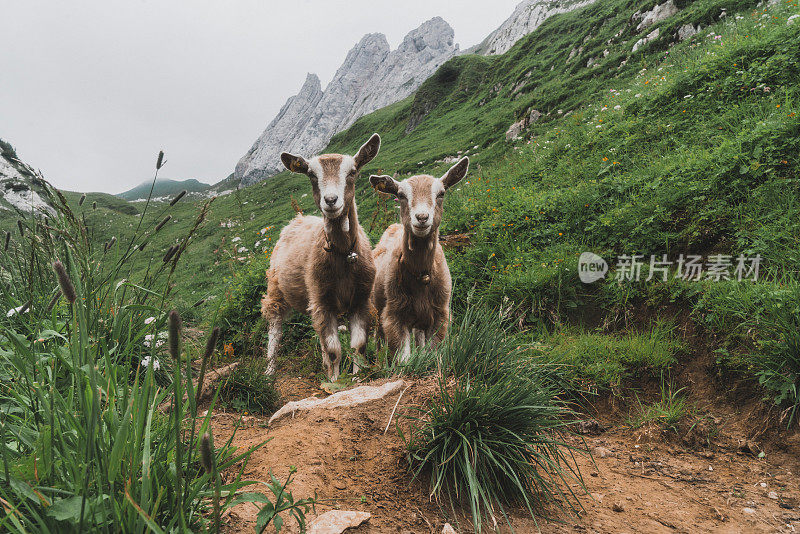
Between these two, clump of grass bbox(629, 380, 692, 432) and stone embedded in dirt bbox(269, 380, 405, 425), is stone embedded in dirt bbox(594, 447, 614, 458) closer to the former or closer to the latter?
clump of grass bbox(629, 380, 692, 432)

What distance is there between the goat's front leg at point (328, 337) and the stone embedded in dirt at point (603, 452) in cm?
320

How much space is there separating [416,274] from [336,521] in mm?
3604

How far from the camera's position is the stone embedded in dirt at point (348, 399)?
11.2 ft

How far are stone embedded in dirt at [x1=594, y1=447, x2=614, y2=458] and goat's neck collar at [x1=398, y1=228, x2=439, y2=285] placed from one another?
258cm

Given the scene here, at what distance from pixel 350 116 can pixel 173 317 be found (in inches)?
7144

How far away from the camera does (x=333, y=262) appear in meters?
5.55

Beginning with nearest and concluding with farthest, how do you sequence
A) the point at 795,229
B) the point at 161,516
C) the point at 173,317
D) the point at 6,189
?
the point at 173,317 → the point at 161,516 → the point at 6,189 → the point at 795,229

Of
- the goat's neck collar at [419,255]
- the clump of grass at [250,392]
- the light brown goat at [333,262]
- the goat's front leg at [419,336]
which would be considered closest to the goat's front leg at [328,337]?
the light brown goat at [333,262]

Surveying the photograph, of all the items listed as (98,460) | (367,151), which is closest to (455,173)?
(367,151)

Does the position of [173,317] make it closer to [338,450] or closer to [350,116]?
[338,450]

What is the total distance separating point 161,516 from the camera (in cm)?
162

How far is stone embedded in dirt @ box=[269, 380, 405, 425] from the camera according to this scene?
3408 mm

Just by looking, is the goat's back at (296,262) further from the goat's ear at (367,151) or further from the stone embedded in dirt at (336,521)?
the stone embedded in dirt at (336,521)

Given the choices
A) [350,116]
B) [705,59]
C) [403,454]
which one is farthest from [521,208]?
[350,116]
